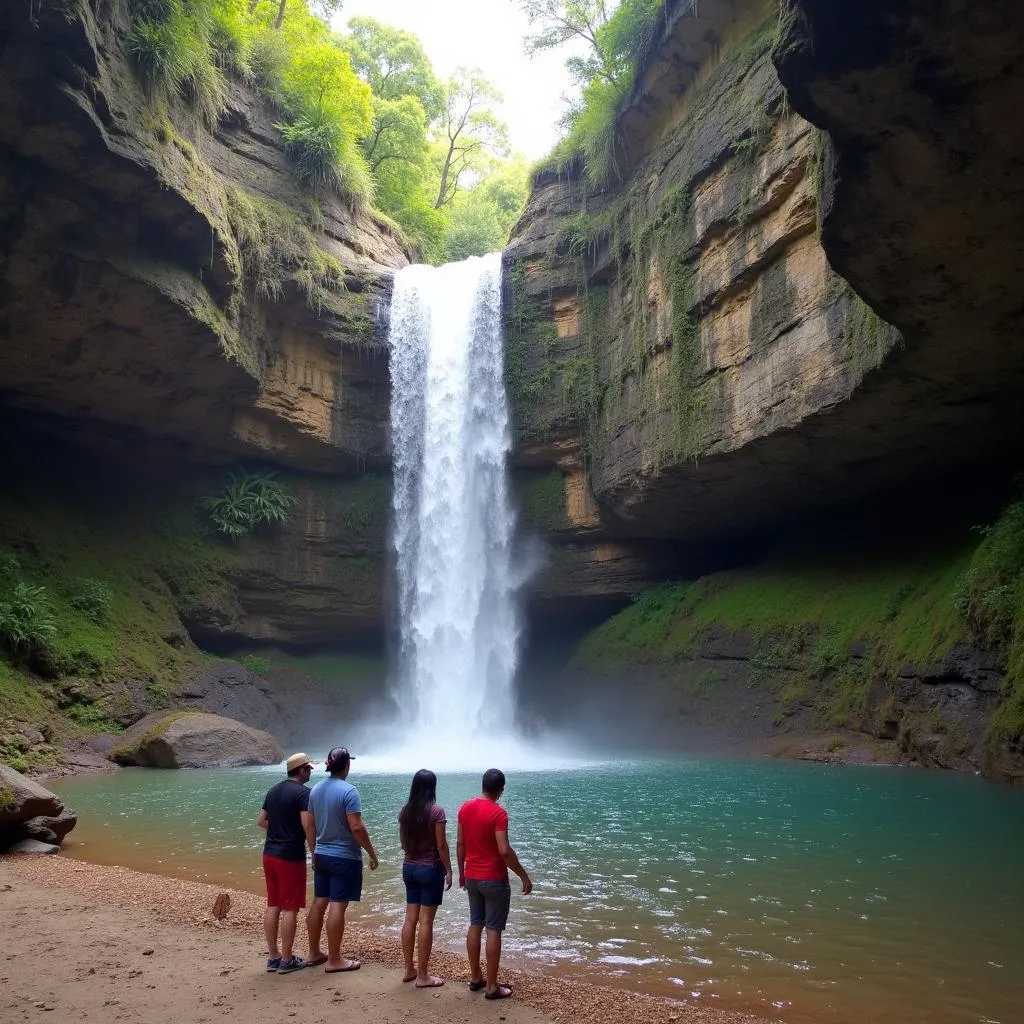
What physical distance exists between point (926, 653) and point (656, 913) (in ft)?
32.4

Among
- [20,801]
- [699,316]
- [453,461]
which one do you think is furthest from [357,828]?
[453,461]

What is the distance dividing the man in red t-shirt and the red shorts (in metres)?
1.01

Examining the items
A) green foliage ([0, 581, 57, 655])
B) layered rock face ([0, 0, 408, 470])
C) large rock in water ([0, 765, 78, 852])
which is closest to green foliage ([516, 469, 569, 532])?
layered rock face ([0, 0, 408, 470])

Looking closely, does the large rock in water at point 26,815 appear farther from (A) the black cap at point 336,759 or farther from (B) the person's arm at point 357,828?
(B) the person's arm at point 357,828

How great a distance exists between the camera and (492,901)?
164 inches

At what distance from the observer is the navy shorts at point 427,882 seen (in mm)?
4301

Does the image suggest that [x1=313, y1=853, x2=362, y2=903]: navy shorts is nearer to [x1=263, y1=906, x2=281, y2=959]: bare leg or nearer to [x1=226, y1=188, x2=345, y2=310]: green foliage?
[x1=263, y1=906, x2=281, y2=959]: bare leg

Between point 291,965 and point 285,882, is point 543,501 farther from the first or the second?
point 291,965

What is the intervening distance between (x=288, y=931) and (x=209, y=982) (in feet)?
1.49

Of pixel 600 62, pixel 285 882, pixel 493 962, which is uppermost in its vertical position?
pixel 600 62

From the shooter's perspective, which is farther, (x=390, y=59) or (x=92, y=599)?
(x=390, y=59)

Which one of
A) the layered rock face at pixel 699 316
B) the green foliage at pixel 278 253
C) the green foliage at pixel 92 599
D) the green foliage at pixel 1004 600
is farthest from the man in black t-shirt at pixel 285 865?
the green foliage at pixel 278 253

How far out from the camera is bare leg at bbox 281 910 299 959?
4535mm

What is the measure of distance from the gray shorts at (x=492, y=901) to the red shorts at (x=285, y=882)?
3.45ft
